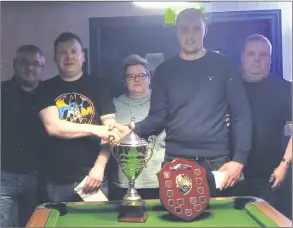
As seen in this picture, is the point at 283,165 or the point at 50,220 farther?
the point at 283,165

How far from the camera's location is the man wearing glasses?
2227mm

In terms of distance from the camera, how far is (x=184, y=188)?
6.82 ft

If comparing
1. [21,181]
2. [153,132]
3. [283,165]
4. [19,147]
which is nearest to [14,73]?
[19,147]

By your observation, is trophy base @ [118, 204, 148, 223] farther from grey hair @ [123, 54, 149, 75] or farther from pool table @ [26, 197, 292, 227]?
grey hair @ [123, 54, 149, 75]

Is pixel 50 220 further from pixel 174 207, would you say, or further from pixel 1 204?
pixel 174 207

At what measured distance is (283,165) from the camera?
2236 mm

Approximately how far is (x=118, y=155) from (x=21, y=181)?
0.55 m

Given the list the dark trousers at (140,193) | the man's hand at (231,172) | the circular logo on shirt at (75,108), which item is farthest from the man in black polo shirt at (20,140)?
the man's hand at (231,172)

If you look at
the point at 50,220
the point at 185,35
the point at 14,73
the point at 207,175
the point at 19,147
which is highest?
the point at 185,35

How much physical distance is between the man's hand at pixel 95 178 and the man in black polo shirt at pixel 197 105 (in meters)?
0.24

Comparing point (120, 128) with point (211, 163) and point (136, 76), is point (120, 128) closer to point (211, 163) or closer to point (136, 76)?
point (136, 76)

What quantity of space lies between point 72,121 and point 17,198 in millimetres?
497

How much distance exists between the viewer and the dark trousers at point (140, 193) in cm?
224

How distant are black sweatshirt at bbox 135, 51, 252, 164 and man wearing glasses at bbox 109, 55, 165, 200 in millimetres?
41
